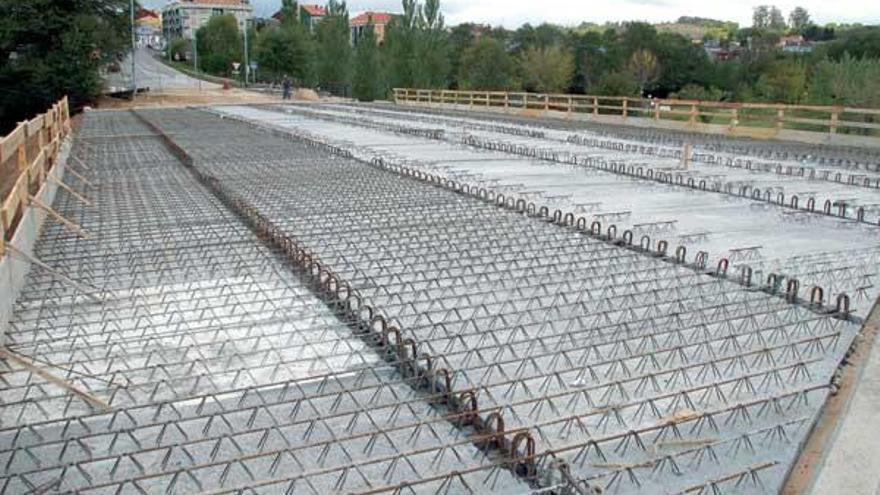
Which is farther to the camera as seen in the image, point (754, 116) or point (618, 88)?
A: point (618, 88)

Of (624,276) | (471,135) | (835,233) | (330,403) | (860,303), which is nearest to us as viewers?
(330,403)

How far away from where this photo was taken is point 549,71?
251 ft

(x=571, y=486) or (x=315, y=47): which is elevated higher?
(x=315, y=47)

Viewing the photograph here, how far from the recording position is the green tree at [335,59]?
55938 mm

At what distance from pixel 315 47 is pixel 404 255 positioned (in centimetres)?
5550

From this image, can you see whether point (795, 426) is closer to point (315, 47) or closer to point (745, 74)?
point (315, 47)

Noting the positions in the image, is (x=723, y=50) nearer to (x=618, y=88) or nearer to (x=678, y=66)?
(x=678, y=66)

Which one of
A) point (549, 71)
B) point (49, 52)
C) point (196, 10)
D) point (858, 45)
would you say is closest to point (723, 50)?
point (549, 71)

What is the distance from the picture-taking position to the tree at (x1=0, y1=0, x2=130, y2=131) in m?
38.1

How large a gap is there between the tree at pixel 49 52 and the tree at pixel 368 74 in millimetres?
16122

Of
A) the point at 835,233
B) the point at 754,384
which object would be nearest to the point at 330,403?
the point at 754,384

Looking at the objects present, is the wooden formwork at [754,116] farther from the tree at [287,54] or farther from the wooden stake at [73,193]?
the tree at [287,54]

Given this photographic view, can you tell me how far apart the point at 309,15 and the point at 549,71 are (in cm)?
3070

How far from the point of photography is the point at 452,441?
3.77m
